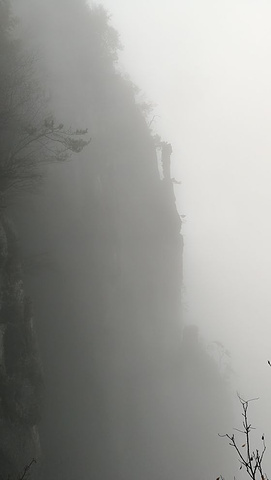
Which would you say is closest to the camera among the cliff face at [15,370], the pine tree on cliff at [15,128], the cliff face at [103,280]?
the cliff face at [15,370]

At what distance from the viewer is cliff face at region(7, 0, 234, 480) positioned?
76.0 feet

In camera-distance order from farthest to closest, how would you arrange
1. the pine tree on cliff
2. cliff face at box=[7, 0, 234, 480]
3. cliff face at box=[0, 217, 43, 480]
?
cliff face at box=[7, 0, 234, 480] → the pine tree on cliff → cliff face at box=[0, 217, 43, 480]

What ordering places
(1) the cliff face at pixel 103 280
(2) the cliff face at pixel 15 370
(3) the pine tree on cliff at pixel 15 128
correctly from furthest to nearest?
(1) the cliff face at pixel 103 280, (3) the pine tree on cliff at pixel 15 128, (2) the cliff face at pixel 15 370

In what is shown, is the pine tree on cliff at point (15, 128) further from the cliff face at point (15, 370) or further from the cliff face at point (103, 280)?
the cliff face at point (103, 280)

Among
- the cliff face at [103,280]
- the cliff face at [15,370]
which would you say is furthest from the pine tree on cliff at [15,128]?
the cliff face at [103,280]

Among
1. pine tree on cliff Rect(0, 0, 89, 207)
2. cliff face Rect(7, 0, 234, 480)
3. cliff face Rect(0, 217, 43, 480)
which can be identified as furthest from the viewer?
cliff face Rect(7, 0, 234, 480)

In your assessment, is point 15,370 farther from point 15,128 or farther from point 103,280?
point 15,128

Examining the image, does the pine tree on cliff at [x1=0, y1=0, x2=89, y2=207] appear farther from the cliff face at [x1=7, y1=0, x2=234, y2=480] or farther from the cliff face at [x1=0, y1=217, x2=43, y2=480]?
the cliff face at [x1=7, y1=0, x2=234, y2=480]

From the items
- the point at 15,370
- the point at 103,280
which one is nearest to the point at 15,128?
the point at 15,370

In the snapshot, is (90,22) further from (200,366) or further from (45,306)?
(200,366)

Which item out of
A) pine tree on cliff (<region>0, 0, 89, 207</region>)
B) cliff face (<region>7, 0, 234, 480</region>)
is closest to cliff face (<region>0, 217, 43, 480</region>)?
pine tree on cliff (<region>0, 0, 89, 207</region>)

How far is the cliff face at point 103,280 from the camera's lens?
2316cm

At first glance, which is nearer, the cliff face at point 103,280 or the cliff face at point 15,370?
the cliff face at point 15,370

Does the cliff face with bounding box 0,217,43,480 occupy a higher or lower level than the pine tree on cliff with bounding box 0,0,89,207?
lower
